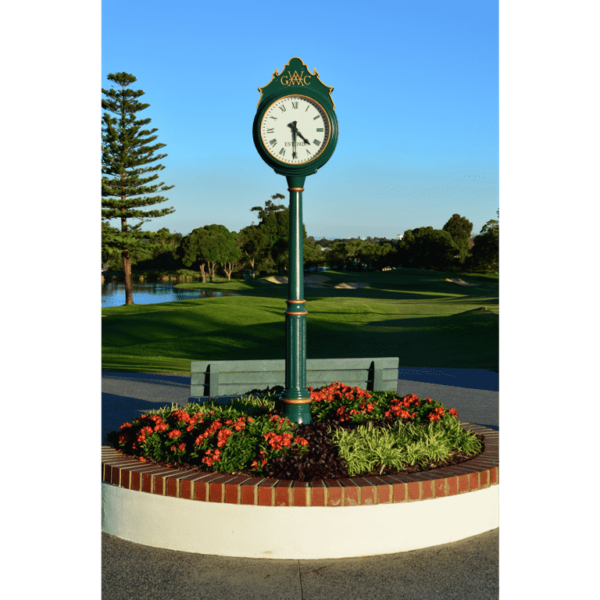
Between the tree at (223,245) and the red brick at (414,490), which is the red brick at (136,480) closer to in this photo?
the red brick at (414,490)

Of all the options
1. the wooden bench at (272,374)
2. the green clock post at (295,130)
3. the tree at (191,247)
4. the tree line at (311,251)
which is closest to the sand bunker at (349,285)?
the tree line at (311,251)

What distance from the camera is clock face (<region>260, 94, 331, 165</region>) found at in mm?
5035

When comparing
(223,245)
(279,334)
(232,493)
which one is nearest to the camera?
(232,493)

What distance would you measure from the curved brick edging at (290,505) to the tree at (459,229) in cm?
5980

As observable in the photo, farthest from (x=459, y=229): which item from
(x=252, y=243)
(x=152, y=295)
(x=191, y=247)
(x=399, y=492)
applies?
(x=399, y=492)

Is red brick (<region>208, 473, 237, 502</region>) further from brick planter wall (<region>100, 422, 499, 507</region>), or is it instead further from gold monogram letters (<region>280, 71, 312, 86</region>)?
gold monogram letters (<region>280, 71, 312, 86</region>)

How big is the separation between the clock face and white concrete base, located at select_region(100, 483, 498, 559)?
9.41 ft

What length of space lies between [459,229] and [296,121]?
6444cm

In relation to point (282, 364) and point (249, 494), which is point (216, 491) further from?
point (282, 364)

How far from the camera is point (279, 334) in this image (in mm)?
24719

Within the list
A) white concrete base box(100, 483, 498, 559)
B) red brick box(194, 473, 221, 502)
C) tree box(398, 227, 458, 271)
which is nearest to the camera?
white concrete base box(100, 483, 498, 559)

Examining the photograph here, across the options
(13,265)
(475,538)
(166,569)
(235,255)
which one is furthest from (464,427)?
(235,255)

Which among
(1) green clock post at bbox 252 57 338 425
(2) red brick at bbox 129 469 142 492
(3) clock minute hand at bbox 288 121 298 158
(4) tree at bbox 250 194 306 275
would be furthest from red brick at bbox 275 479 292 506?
(4) tree at bbox 250 194 306 275

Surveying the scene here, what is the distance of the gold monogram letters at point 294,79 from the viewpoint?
5070 millimetres
